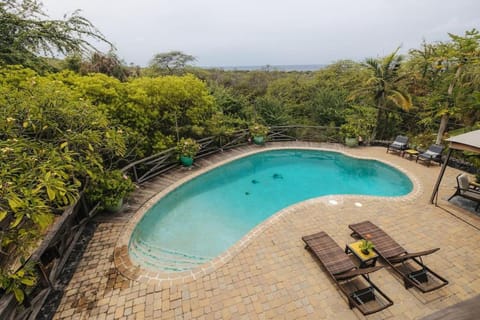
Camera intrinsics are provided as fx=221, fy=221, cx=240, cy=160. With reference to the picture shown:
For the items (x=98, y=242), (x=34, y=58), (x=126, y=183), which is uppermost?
(x=34, y=58)

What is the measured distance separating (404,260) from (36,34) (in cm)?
1217

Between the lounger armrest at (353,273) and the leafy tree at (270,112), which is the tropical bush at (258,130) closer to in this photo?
the leafy tree at (270,112)

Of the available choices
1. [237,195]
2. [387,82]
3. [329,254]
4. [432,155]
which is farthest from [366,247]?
[387,82]

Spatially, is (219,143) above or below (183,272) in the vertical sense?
above

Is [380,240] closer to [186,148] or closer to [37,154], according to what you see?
[37,154]

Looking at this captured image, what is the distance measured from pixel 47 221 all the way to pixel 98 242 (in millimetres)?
3143

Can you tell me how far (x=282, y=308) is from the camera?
12.3 feet

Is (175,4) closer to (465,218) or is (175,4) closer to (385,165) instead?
(385,165)

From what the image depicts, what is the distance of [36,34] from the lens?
291 inches

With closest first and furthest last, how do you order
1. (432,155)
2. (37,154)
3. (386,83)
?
(37,154)
(432,155)
(386,83)

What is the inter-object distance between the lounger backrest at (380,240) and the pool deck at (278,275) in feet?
1.11

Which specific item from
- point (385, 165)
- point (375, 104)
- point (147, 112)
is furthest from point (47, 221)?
point (375, 104)

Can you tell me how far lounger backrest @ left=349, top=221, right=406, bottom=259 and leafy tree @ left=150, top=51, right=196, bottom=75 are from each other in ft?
72.2

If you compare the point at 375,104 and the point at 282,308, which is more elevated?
the point at 375,104
